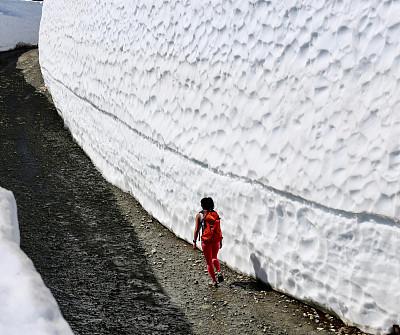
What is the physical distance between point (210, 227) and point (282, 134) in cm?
158

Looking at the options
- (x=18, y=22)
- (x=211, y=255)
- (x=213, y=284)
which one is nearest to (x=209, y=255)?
(x=211, y=255)

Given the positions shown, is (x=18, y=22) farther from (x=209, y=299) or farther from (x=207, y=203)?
(x=209, y=299)

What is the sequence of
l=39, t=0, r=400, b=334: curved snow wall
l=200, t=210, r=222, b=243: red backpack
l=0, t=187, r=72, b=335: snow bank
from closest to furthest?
l=0, t=187, r=72, b=335: snow bank → l=39, t=0, r=400, b=334: curved snow wall → l=200, t=210, r=222, b=243: red backpack

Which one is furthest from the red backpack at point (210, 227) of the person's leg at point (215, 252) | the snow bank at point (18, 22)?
the snow bank at point (18, 22)

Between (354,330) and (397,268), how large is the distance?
0.98 metres

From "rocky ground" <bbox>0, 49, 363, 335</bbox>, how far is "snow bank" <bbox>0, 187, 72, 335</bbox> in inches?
105

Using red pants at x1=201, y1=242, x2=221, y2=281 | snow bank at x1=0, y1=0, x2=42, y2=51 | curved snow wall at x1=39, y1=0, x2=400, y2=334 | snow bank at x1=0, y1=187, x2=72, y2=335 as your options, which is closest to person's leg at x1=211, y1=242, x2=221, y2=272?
red pants at x1=201, y1=242, x2=221, y2=281

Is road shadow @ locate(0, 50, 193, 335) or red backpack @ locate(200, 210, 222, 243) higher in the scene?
red backpack @ locate(200, 210, 222, 243)

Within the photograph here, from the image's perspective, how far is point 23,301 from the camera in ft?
10.4

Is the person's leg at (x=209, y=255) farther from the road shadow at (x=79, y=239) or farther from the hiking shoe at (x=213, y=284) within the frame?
the road shadow at (x=79, y=239)

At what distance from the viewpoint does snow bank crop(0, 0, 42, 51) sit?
28.7 m

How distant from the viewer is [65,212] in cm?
977

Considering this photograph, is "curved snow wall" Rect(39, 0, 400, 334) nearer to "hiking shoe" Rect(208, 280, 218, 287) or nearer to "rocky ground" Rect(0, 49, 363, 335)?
"rocky ground" Rect(0, 49, 363, 335)

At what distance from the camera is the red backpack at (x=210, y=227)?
6984 mm
